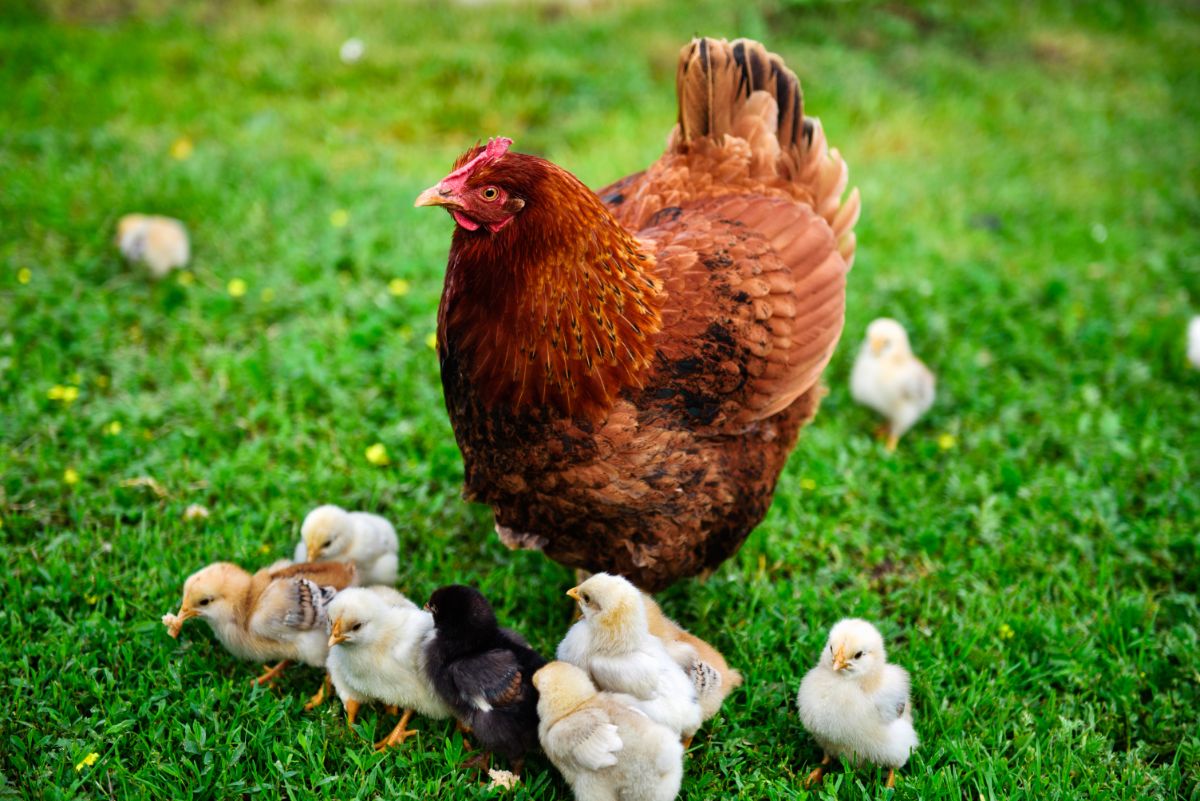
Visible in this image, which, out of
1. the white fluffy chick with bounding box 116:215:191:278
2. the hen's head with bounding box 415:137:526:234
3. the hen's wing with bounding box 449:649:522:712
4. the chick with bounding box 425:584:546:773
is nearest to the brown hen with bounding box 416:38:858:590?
the hen's head with bounding box 415:137:526:234

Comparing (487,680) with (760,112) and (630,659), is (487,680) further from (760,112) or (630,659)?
(760,112)

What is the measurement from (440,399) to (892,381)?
2208 mm

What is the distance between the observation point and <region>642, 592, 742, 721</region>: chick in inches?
118

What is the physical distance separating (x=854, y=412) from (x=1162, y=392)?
1672 millimetres

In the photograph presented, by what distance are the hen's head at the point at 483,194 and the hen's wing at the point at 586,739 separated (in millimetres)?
1460

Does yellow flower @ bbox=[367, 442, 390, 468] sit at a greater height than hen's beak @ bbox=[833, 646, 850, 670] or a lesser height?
lesser

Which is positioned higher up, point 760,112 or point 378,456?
point 760,112

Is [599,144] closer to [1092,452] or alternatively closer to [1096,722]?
[1092,452]

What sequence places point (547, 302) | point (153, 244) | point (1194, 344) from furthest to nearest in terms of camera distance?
1. point (153, 244)
2. point (1194, 344)
3. point (547, 302)

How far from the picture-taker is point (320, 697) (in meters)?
3.18

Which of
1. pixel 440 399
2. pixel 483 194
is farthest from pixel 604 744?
pixel 440 399

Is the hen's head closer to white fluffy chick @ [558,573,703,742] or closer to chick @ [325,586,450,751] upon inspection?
white fluffy chick @ [558,573,703,742]

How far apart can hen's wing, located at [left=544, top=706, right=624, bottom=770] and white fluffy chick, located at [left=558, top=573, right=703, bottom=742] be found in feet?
0.50

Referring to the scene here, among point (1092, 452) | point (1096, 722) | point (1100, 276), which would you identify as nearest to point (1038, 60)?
point (1100, 276)
